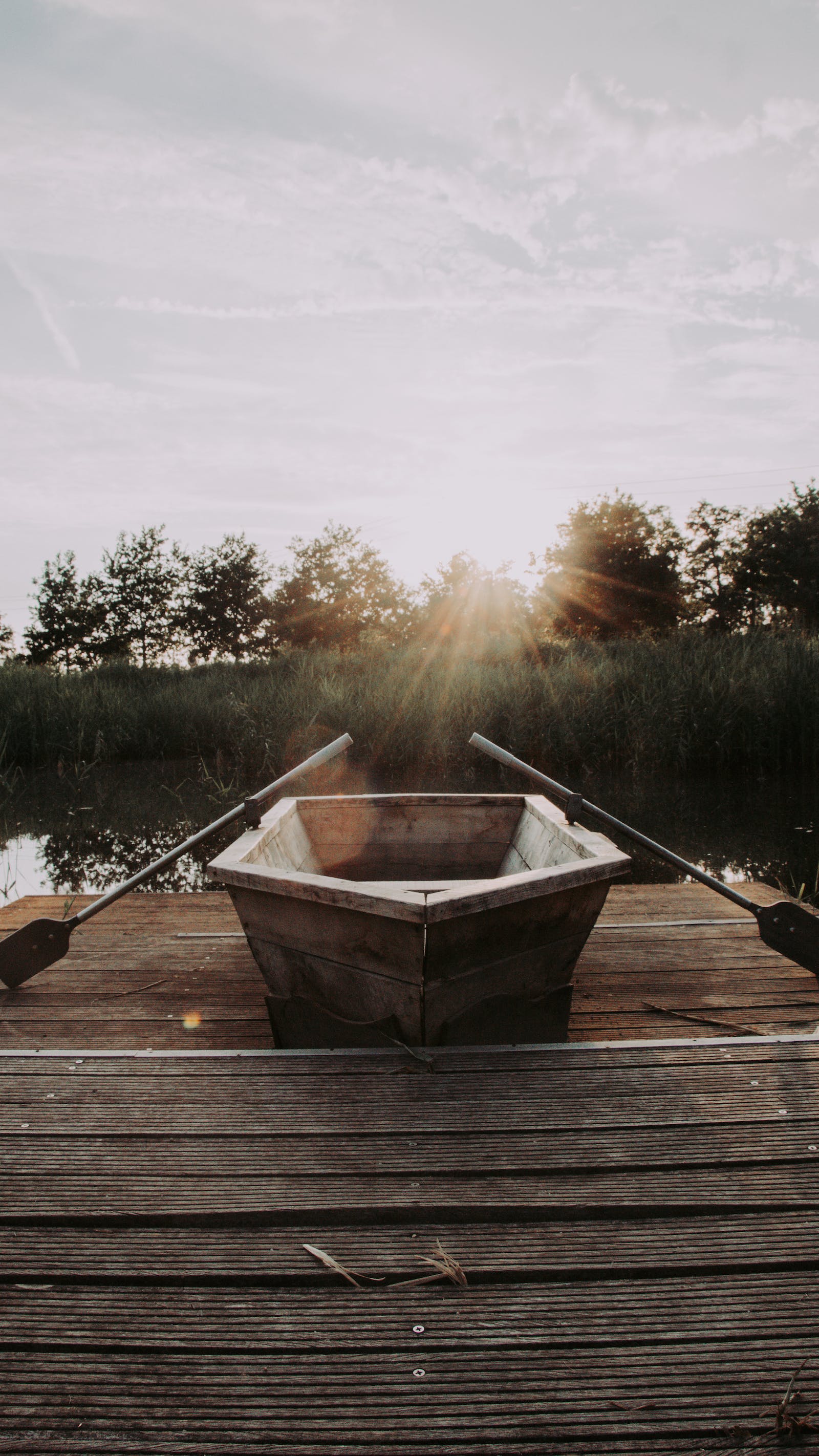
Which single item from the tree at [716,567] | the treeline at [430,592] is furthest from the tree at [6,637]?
the tree at [716,567]

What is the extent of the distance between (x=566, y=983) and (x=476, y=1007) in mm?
404

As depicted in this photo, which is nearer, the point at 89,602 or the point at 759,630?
the point at 759,630

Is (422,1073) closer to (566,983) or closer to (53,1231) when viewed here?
(566,983)

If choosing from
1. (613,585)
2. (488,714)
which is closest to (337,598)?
(613,585)

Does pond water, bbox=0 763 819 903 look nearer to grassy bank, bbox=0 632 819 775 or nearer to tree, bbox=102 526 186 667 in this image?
grassy bank, bbox=0 632 819 775

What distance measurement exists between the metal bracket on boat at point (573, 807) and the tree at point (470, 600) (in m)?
24.7

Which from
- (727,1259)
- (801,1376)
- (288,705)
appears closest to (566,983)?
(727,1259)

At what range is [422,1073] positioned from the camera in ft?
7.01

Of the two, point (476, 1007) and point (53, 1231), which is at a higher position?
point (476, 1007)

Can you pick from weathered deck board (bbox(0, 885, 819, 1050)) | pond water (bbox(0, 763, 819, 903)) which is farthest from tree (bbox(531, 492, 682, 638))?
weathered deck board (bbox(0, 885, 819, 1050))

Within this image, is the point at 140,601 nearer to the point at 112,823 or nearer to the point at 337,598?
the point at 337,598

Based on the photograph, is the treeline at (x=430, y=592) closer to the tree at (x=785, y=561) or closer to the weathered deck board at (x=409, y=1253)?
the tree at (x=785, y=561)

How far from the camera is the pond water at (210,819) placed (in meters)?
5.95

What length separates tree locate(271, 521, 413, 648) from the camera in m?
41.2
